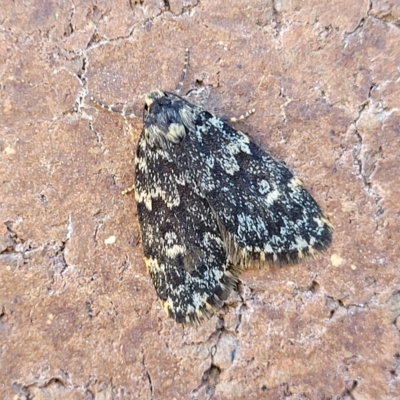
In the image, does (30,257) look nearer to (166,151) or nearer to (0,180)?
(0,180)

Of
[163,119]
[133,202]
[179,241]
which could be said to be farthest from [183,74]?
[179,241]

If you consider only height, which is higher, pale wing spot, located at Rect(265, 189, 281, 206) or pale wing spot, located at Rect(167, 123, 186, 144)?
pale wing spot, located at Rect(167, 123, 186, 144)

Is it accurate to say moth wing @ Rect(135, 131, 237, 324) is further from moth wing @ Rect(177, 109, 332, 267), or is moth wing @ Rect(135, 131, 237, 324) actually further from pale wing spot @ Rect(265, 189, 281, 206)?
pale wing spot @ Rect(265, 189, 281, 206)

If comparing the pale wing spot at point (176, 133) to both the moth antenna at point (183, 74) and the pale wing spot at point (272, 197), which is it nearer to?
the moth antenna at point (183, 74)

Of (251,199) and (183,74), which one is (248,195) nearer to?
(251,199)

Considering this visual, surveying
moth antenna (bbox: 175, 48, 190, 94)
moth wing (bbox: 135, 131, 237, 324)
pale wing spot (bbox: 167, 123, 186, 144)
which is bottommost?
moth wing (bbox: 135, 131, 237, 324)

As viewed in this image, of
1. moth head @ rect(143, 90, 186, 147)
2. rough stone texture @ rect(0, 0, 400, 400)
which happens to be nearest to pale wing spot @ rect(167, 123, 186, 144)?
moth head @ rect(143, 90, 186, 147)

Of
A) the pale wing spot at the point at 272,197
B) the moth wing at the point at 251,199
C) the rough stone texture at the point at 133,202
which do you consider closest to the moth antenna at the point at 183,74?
the rough stone texture at the point at 133,202
